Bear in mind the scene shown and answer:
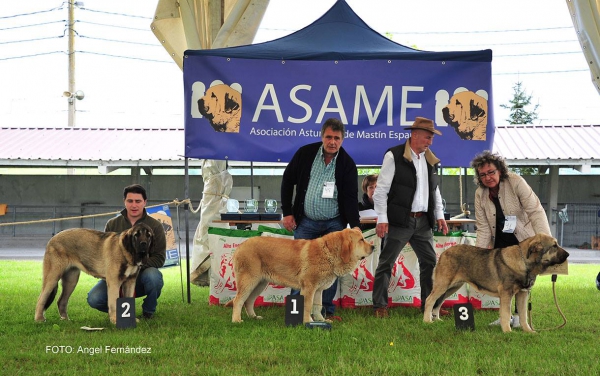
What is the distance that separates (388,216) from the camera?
6.31 metres

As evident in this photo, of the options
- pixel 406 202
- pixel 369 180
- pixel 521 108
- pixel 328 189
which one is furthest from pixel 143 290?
pixel 521 108

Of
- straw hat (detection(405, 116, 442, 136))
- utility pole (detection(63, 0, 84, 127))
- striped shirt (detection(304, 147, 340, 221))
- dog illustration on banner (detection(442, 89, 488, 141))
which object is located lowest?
striped shirt (detection(304, 147, 340, 221))

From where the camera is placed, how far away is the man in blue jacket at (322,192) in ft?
20.3

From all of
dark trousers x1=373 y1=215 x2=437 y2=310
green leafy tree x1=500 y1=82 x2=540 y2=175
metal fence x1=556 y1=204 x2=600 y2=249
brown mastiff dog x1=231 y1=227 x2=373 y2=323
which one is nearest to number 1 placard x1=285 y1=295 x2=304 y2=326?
brown mastiff dog x1=231 y1=227 x2=373 y2=323

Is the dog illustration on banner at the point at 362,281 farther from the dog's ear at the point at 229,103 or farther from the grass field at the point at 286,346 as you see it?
the dog's ear at the point at 229,103

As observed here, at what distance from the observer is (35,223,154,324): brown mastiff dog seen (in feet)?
18.0

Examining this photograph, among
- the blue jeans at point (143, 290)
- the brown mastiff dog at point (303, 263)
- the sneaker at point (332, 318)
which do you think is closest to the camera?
the brown mastiff dog at point (303, 263)

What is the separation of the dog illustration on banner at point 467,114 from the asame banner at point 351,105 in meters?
0.01

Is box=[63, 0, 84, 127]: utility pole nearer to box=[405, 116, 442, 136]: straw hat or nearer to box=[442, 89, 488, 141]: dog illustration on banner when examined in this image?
box=[442, 89, 488, 141]: dog illustration on banner

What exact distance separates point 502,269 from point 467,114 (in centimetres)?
232

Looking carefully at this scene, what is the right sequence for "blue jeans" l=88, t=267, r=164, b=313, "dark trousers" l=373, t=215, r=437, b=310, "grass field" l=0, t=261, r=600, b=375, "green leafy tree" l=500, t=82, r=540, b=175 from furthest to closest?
"green leafy tree" l=500, t=82, r=540, b=175
"dark trousers" l=373, t=215, r=437, b=310
"blue jeans" l=88, t=267, r=164, b=313
"grass field" l=0, t=261, r=600, b=375

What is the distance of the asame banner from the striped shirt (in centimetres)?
104

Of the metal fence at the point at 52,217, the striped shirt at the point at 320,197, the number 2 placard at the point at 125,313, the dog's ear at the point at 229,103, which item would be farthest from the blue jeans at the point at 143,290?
the metal fence at the point at 52,217

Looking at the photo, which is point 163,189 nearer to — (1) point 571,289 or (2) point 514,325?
(1) point 571,289
